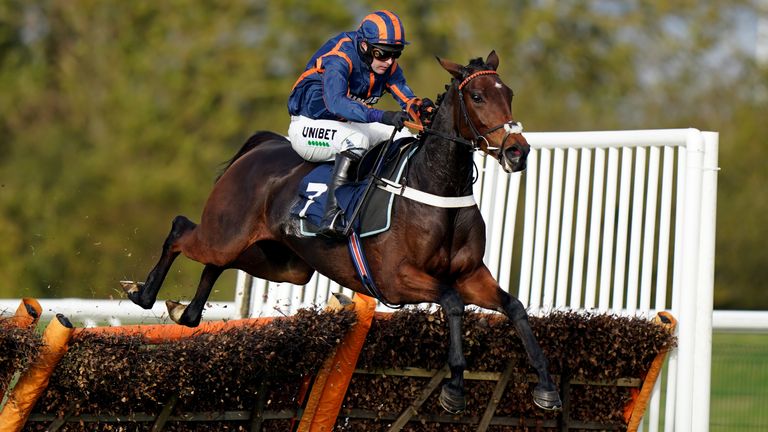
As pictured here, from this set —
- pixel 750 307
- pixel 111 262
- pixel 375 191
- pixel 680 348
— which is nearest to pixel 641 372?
pixel 680 348

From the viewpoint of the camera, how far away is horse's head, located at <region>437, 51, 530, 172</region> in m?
5.46

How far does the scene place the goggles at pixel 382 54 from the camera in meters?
6.23

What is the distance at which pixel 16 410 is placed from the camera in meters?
5.05

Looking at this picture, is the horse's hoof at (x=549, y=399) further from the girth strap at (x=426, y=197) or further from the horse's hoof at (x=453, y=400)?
the girth strap at (x=426, y=197)

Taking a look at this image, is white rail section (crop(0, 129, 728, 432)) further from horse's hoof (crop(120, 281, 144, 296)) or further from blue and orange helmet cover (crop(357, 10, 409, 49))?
blue and orange helmet cover (crop(357, 10, 409, 49))

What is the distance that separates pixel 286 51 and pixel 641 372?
2003 centimetres

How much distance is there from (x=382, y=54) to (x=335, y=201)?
0.80m

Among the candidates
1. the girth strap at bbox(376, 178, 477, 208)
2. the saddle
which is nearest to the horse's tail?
the saddle

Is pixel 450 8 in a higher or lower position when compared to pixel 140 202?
higher

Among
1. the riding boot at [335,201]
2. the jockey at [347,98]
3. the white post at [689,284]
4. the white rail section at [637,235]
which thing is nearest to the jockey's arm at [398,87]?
the jockey at [347,98]

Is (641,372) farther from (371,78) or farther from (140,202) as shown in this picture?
(140,202)

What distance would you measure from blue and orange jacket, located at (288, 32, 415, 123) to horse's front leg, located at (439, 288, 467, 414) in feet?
3.36

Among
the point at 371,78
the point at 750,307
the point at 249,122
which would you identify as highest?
the point at 371,78

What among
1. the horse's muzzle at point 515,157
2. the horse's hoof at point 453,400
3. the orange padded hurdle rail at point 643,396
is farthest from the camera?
the orange padded hurdle rail at point 643,396
